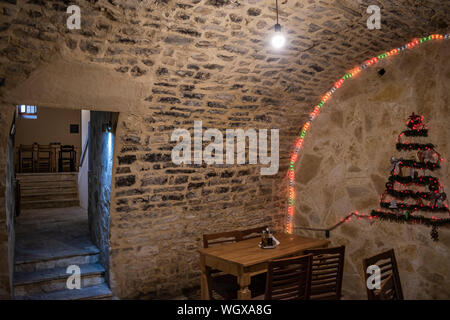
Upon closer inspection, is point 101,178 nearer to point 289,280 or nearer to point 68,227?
point 68,227

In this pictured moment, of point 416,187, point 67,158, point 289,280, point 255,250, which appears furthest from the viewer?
point 67,158

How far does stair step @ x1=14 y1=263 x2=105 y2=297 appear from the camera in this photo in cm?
406

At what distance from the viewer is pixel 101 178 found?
478 centimetres

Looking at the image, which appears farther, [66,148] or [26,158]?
[66,148]

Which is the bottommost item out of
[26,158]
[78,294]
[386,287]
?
[78,294]

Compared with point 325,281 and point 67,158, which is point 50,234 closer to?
point 325,281

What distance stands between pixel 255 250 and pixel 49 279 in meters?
2.41

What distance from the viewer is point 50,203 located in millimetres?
8859

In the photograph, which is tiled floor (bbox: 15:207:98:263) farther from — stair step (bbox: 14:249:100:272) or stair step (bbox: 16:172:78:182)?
stair step (bbox: 16:172:78:182)

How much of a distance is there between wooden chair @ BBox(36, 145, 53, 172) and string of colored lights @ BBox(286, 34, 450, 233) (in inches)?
327

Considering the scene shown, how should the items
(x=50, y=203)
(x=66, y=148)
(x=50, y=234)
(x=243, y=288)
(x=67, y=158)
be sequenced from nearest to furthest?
(x=243, y=288), (x=50, y=234), (x=50, y=203), (x=67, y=158), (x=66, y=148)

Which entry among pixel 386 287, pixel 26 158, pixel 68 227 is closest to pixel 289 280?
pixel 386 287

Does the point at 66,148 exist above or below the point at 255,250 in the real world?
above

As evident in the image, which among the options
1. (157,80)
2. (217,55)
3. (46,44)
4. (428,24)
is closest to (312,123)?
(428,24)
